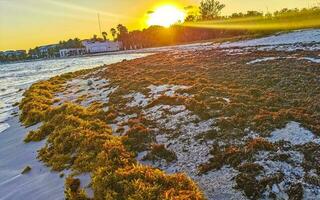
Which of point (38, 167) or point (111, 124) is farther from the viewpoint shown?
point (111, 124)

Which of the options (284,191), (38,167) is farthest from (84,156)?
(284,191)

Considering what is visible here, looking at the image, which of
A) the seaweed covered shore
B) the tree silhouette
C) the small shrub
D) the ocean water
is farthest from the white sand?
the tree silhouette

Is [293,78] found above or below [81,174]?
above

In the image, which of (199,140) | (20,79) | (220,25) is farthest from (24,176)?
(220,25)

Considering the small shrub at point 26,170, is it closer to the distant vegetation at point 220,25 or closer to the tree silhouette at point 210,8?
the distant vegetation at point 220,25

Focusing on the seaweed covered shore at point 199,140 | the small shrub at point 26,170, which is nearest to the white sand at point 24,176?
the small shrub at point 26,170

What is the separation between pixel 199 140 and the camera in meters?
15.2

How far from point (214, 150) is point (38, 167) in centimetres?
772

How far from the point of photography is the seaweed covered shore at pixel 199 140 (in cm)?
1127

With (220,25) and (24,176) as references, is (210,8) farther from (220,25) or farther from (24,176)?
(24,176)

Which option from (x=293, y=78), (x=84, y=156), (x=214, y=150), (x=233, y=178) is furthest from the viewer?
(x=293, y=78)

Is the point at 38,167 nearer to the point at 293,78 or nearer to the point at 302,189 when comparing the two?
the point at 302,189

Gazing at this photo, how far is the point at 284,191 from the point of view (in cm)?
1059

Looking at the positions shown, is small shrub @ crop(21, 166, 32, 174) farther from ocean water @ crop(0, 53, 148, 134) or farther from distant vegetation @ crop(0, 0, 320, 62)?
distant vegetation @ crop(0, 0, 320, 62)
